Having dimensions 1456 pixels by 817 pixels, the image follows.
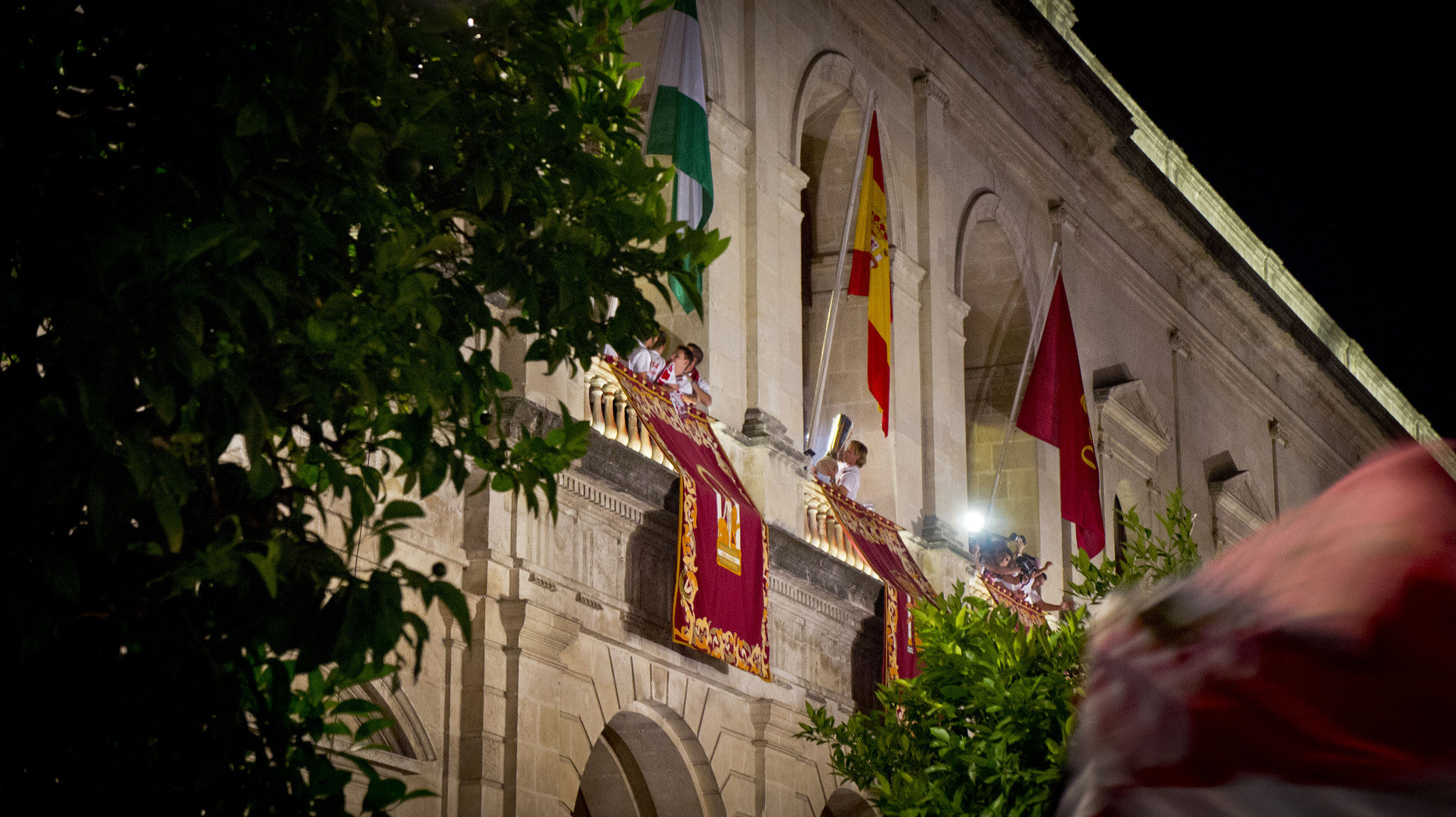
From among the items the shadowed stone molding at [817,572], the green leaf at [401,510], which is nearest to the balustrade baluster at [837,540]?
the shadowed stone molding at [817,572]

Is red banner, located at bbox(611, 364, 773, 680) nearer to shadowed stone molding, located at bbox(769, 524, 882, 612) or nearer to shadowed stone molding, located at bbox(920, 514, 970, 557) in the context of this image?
shadowed stone molding, located at bbox(769, 524, 882, 612)

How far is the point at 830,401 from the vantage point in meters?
17.8

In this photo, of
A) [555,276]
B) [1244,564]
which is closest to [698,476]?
[555,276]

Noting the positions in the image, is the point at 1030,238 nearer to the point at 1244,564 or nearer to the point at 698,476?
the point at 698,476

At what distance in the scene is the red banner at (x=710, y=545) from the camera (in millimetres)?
12578

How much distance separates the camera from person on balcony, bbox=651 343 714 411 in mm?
13148

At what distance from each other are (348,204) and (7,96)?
0.84m

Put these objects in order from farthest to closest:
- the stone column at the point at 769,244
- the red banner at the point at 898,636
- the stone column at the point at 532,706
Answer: the red banner at the point at 898,636 → the stone column at the point at 769,244 → the stone column at the point at 532,706

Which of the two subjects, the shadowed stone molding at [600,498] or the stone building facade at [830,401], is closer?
the stone building facade at [830,401]

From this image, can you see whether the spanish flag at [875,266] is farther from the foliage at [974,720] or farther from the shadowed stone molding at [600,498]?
the foliage at [974,720]

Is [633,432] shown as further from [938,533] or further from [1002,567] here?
[1002,567]

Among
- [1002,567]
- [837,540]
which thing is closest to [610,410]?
[837,540]

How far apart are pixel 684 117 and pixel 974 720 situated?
5539 millimetres

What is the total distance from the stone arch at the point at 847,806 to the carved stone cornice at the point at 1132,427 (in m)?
8.42
